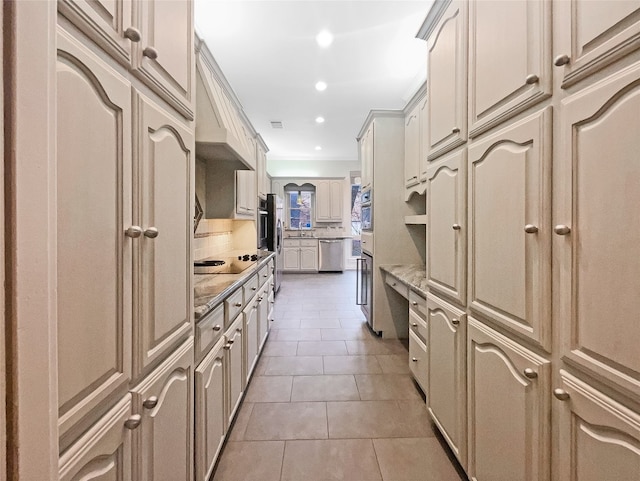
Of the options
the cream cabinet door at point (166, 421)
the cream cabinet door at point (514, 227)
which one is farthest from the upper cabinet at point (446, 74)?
the cream cabinet door at point (166, 421)

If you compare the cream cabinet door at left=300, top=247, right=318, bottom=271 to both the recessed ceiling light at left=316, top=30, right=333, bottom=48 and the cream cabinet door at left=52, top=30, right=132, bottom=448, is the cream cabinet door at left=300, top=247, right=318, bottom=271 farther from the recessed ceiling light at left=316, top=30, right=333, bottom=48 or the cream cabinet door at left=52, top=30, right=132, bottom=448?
the cream cabinet door at left=52, top=30, right=132, bottom=448

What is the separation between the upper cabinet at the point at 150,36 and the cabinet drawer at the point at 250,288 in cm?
125

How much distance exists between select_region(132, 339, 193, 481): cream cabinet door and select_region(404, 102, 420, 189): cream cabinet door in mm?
2531

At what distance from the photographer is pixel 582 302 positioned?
2.80 ft

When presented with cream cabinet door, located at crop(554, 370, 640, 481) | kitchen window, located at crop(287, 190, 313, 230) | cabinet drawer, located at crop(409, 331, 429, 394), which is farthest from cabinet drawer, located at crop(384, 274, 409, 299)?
kitchen window, located at crop(287, 190, 313, 230)

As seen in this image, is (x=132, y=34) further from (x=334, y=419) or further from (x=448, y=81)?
(x=334, y=419)

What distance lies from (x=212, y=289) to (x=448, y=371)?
1297mm

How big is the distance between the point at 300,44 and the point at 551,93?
9.01 ft

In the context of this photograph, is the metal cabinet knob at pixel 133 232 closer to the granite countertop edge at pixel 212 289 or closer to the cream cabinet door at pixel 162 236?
the cream cabinet door at pixel 162 236

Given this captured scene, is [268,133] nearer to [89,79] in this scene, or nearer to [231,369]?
[231,369]

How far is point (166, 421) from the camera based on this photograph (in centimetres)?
103

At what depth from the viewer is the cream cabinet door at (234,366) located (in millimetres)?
1762

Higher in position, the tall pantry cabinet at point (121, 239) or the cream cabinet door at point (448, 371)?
the tall pantry cabinet at point (121, 239)

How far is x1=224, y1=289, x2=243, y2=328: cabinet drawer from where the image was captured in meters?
1.71
